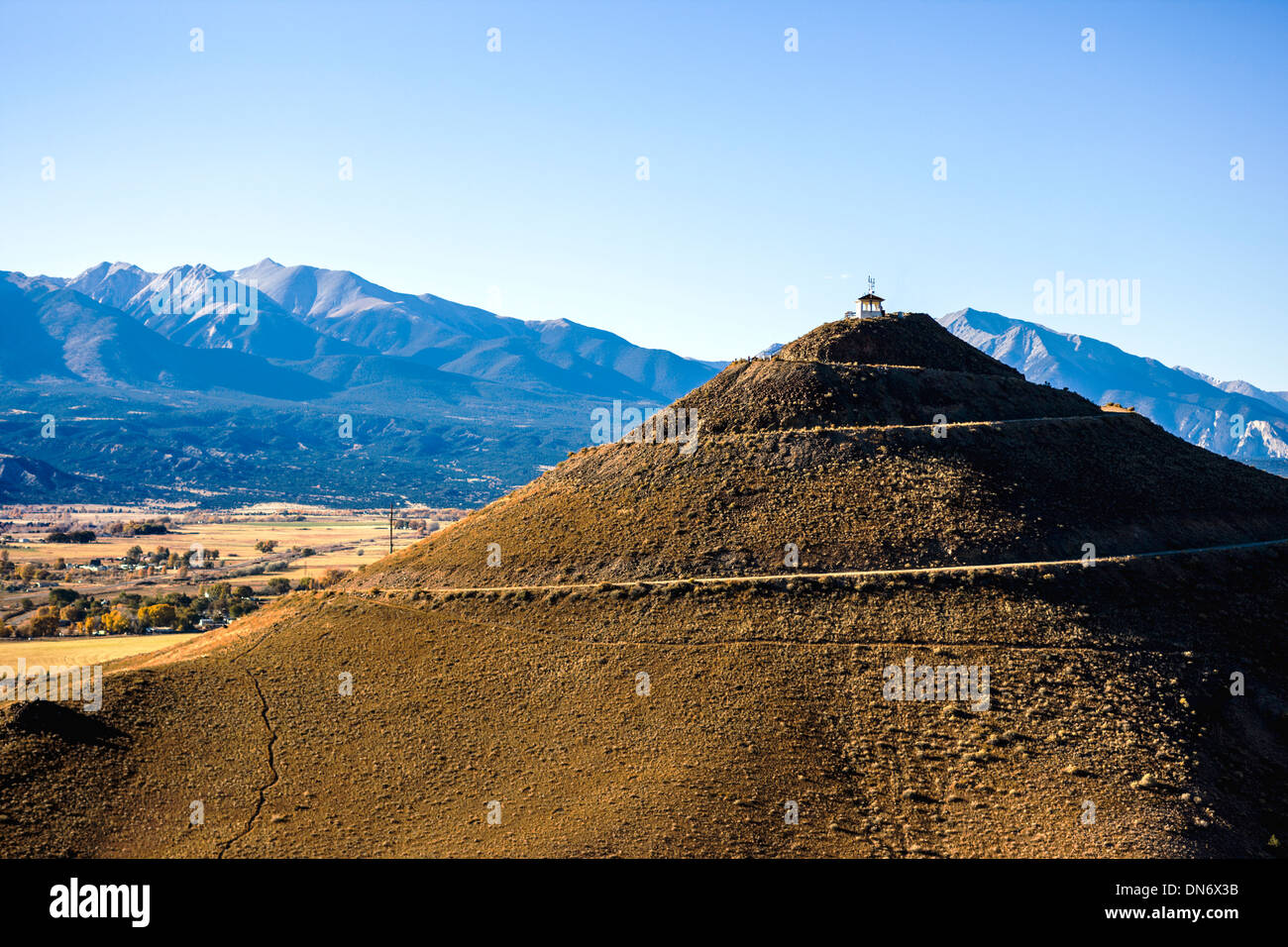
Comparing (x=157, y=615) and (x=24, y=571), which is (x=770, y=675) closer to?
(x=157, y=615)

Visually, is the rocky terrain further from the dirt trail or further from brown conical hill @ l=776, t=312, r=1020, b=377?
brown conical hill @ l=776, t=312, r=1020, b=377

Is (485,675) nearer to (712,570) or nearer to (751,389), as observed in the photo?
(712,570)

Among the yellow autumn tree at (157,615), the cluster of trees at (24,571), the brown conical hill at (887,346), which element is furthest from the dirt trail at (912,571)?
the cluster of trees at (24,571)

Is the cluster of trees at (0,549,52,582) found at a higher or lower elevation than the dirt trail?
lower

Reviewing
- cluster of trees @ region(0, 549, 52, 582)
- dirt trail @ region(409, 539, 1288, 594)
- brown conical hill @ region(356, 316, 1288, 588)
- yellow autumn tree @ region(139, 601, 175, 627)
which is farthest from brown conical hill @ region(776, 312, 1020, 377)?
cluster of trees @ region(0, 549, 52, 582)

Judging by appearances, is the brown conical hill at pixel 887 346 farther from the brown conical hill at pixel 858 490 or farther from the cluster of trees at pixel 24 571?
the cluster of trees at pixel 24 571

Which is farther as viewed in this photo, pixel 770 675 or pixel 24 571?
pixel 24 571

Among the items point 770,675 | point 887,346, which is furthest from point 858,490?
point 887,346

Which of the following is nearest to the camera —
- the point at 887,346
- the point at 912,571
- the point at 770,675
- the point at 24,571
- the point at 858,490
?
the point at 770,675
